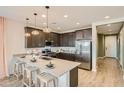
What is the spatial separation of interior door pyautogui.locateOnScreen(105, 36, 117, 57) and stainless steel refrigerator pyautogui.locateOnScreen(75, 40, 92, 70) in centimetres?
594

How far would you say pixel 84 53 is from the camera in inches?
218

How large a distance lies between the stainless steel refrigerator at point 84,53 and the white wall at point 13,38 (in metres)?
2.97

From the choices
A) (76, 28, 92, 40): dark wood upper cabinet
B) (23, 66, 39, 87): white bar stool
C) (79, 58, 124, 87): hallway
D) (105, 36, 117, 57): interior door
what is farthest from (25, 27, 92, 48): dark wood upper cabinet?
(105, 36, 117, 57): interior door

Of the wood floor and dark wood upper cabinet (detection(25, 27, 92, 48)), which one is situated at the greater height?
dark wood upper cabinet (detection(25, 27, 92, 48))

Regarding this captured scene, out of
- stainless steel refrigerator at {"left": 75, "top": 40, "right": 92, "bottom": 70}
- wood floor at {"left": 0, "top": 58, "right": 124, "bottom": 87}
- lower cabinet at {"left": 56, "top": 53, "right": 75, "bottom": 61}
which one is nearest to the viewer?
wood floor at {"left": 0, "top": 58, "right": 124, "bottom": 87}

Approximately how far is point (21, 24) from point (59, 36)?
9.94ft

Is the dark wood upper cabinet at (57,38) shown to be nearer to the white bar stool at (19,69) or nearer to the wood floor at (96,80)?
the white bar stool at (19,69)

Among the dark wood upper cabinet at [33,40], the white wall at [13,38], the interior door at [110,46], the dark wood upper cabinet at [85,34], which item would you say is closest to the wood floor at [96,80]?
the white wall at [13,38]

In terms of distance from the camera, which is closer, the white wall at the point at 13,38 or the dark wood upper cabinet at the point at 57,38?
the white wall at the point at 13,38

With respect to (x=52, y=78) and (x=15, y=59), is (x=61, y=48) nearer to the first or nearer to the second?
(x=15, y=59)

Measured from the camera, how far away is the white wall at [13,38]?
15.1 ft

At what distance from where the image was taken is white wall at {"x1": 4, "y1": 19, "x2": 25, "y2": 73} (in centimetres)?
461

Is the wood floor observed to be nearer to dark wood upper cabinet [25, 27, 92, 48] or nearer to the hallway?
the hallway
